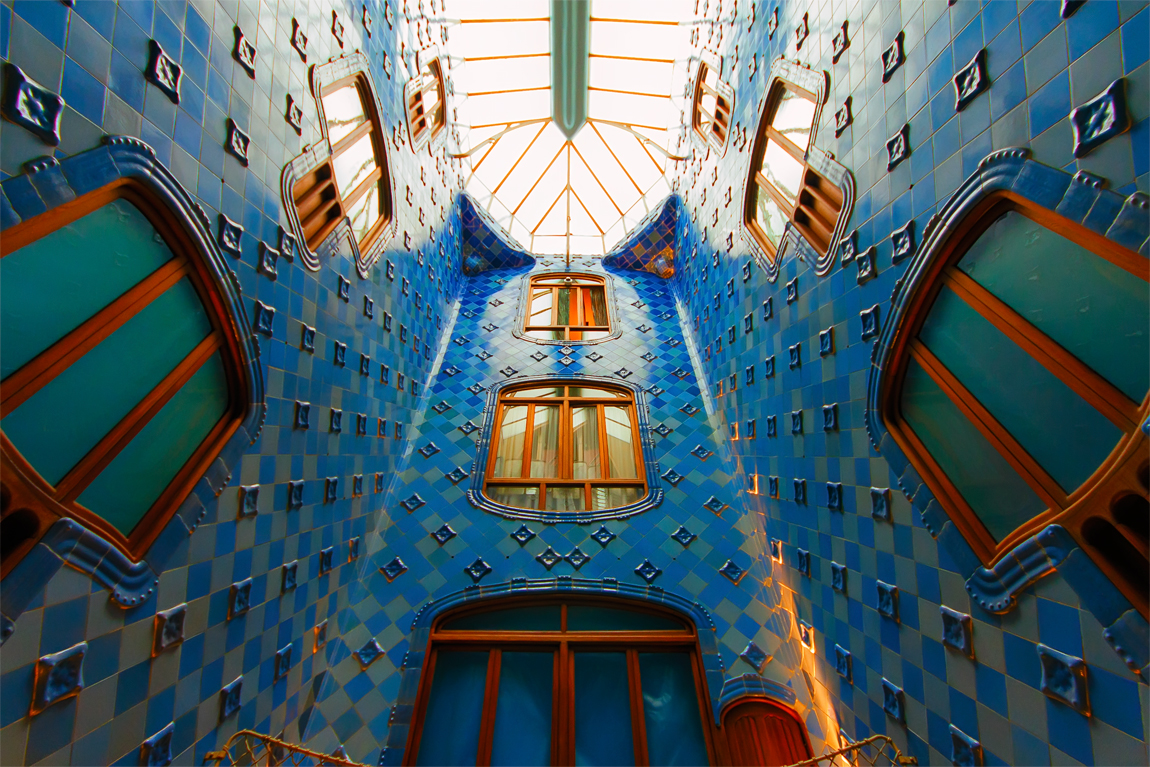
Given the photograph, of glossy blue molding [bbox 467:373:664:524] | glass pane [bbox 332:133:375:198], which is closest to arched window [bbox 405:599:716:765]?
glossy blue molding [bbox 467:373:664:524]

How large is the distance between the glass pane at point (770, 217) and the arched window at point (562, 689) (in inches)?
219

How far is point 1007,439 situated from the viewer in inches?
154

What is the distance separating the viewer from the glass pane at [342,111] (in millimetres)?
6453

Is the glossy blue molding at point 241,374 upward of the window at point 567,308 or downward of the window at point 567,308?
downward

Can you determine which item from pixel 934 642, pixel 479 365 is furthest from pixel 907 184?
pixel 479 365

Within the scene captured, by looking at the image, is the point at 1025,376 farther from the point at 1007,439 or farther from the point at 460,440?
the point at 460,440

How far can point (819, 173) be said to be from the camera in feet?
20.4

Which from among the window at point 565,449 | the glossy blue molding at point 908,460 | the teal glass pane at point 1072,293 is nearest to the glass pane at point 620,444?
the window at point 565,449

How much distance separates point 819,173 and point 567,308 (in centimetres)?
761

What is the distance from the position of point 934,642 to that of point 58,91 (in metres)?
7.35

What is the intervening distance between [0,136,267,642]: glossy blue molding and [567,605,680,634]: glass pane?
452cm

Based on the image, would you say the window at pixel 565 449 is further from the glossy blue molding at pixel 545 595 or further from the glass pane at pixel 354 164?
the glass pane at pixel 354 164

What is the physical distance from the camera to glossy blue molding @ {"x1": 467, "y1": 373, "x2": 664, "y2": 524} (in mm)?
8078

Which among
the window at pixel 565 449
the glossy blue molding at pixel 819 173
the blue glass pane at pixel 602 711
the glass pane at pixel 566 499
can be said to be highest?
the glossy blue molding at pixel 819 173
